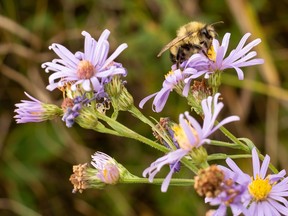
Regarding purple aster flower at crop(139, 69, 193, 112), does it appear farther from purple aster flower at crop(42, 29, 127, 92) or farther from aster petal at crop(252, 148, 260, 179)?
aster petal at crop(252, 148, 260, 179)

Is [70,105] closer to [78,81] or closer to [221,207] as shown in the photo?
[78,81]

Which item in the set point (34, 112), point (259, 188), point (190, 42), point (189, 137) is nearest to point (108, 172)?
point (34, 112)

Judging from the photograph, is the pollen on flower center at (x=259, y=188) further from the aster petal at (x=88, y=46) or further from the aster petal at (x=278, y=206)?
the aster petal at (x=88, y=46)

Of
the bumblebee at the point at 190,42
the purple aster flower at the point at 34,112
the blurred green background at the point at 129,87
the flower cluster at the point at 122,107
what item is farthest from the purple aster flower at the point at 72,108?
the blurred green background at the point at 129,87

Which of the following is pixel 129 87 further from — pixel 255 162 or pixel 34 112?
pixel 255 162

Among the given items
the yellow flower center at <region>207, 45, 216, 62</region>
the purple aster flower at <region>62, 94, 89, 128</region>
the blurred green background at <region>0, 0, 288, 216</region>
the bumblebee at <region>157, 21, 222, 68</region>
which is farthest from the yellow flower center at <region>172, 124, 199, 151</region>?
the blurred green background at <region>0, 0, 288, 216</region>

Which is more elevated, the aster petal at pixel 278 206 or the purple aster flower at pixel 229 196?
the purple aster flower at pixel 229 196
